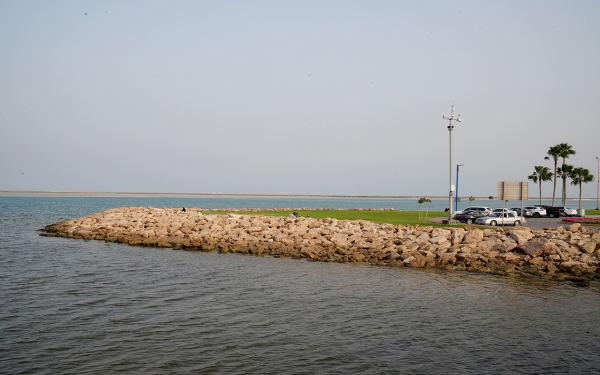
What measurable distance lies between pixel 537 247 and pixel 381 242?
872 cm

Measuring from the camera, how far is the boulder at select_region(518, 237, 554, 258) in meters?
26.0

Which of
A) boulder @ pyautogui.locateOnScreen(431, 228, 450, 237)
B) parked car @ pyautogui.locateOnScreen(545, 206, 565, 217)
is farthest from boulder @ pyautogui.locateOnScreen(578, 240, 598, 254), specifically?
parked car @ pyautogui.locateOnScreen(545, 206, 565, 217)

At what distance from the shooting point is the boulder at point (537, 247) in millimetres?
25969

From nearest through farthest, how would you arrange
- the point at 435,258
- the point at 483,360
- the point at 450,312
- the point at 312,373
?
the point at 312,373 → the point at 483,360 → the point at 450,312 → the point at 435,258

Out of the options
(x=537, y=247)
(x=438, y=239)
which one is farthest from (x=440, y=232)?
(x=537, y=247)

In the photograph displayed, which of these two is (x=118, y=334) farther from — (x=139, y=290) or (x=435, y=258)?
(x=435, y=258)

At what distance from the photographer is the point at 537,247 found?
26219 mm

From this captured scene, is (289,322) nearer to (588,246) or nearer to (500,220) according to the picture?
(588,246)

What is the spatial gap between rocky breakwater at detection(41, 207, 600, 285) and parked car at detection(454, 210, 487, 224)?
1609cm

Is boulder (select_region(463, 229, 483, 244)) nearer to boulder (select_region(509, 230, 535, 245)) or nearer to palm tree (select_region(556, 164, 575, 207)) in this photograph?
boulder (select_region(509, 230, 535, 245))

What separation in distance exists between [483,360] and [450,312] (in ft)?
15.0

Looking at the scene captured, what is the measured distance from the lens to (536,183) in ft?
388

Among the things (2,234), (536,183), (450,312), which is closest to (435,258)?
(450,312)

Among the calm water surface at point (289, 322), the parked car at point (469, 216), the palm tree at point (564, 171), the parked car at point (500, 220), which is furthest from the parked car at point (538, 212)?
the calm water surface at point (289, 322)
